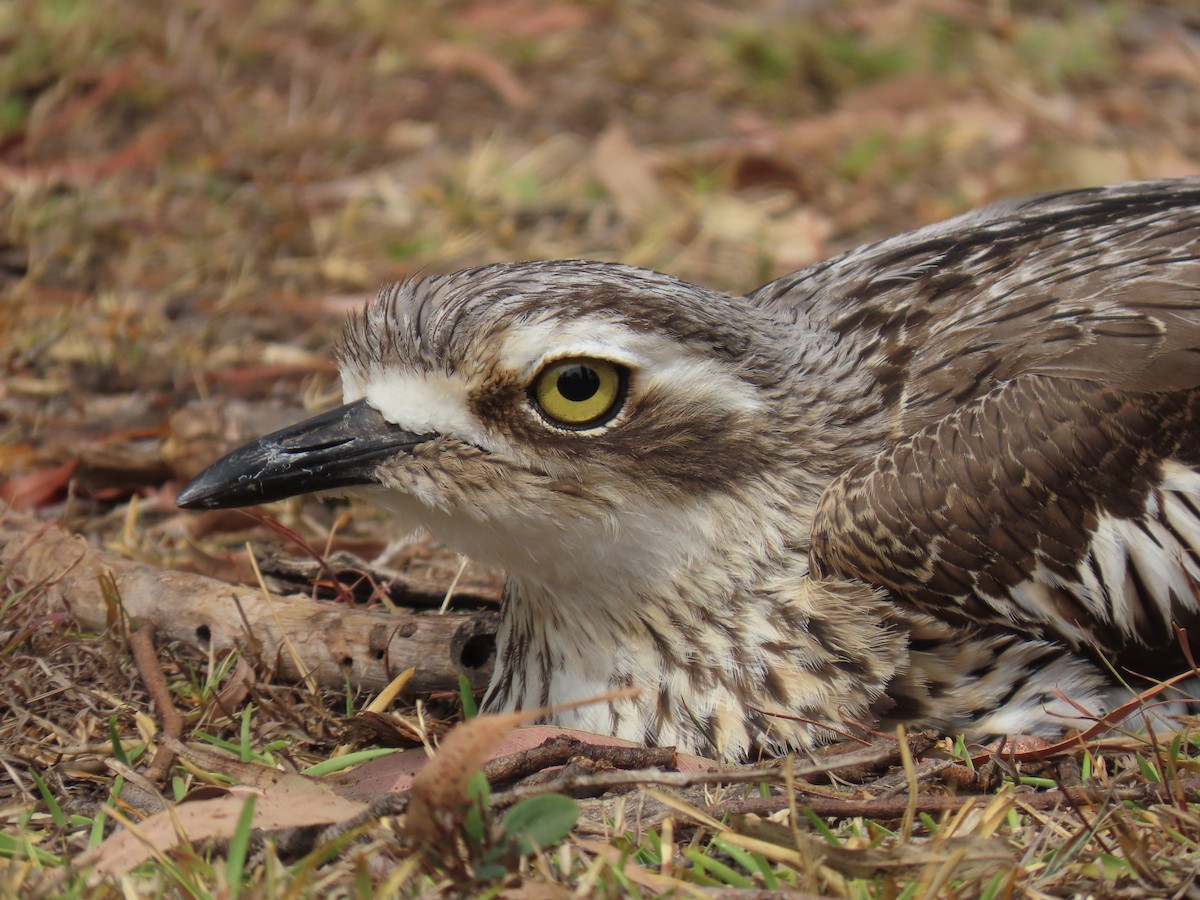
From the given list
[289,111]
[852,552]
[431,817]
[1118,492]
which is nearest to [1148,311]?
[1118,492]

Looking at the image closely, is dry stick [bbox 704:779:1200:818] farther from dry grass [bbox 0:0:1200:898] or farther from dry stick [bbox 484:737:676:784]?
dry stick [bbox 484:737:676:784]

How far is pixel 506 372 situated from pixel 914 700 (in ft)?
3.71

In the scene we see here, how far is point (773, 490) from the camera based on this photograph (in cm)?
324

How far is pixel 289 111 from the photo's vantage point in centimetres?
684

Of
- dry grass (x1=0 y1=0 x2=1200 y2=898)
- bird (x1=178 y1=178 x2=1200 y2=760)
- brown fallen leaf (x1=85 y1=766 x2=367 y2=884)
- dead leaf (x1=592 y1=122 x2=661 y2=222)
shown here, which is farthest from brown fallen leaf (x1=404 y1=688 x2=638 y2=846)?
dead leaf (x1=592 y1=122 x2=661 y2=222)

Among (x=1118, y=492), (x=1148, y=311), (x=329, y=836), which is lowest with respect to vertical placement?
(x=329, y=836)

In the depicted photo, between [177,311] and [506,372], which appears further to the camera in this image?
[177,311]

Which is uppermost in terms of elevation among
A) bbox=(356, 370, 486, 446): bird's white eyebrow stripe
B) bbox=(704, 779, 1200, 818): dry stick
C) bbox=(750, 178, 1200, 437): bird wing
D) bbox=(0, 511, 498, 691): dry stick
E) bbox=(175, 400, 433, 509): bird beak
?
bbox=(750, 178, 1200, 437): bird wing

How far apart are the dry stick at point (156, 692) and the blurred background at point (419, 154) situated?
89 cm

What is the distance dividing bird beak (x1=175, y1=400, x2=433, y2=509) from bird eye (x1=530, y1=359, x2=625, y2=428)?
0.89 feet

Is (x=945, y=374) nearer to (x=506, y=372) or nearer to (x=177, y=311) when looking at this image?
(x=506, y=372)

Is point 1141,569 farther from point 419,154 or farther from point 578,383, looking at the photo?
point 419,154

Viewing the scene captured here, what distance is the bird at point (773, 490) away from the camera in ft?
9.93

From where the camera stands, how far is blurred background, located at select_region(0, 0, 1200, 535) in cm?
495
